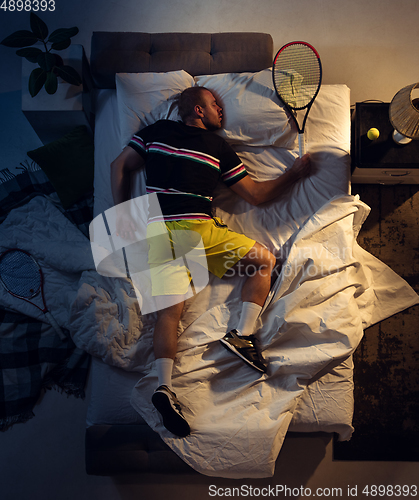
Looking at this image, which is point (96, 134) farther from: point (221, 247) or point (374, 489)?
point (374, 489)

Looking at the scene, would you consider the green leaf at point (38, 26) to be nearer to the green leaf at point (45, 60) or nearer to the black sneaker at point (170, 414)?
the green leaf at point (45, 60)

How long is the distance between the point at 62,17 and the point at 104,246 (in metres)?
1.64

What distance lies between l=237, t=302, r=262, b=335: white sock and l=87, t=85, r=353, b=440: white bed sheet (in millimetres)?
141

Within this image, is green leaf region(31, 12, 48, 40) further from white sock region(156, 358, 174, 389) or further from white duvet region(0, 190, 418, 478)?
white sock region(156, 358, 174, 389)

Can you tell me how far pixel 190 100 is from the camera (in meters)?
1.60

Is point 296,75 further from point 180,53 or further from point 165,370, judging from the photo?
point 165,370

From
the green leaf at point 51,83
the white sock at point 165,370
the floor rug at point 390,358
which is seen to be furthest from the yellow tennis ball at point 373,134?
the green leaf at point 51,83

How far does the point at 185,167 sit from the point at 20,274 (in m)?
0.97

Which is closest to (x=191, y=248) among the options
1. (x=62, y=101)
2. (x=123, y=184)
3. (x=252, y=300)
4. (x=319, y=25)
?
(x=252, y=300)

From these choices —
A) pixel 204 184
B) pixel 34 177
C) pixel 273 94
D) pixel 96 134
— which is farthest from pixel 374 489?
pixel 34 177

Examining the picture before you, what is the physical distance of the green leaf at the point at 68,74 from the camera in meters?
1.67

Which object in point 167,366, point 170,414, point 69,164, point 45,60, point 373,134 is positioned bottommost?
point 170,414

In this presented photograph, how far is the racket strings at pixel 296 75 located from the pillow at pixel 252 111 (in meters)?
0.05

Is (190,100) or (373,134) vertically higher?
(190,100)
